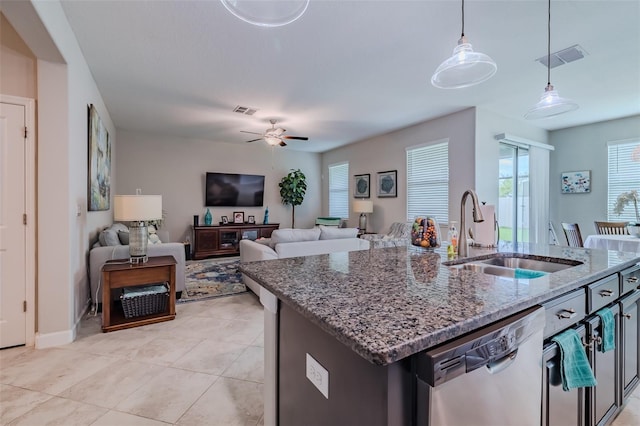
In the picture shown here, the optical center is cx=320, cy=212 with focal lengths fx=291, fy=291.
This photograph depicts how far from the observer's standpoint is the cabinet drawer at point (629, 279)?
1555 mm

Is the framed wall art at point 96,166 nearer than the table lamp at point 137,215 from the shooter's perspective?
No

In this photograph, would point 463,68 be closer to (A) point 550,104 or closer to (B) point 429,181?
(A) point 550,104

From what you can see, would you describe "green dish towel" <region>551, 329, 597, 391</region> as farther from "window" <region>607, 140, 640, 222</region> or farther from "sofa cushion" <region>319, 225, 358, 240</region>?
"window" <region>607, 140, 640, 222</region>

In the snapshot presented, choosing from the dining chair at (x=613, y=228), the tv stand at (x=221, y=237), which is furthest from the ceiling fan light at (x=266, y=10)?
the tv stand at (x=221, y=237)

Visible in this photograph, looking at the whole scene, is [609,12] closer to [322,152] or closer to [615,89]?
[615,89]

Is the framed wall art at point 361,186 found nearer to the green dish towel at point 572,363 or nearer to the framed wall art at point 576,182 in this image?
the framed wall art at point 576,182

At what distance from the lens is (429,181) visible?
514 centimetres

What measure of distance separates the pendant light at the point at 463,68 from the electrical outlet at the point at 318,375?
5.57 feet

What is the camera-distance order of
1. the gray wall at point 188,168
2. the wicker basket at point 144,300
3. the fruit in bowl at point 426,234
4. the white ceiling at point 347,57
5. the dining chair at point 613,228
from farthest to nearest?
the gray wall at point 188,168 < the dining chair at point 613,228 < the wicker basket at point 144,300 < the white ceiling at point 347,57 < the fruit in bowl at point 426,234

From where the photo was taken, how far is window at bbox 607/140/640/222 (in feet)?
14.8

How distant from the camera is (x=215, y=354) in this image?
2279mm

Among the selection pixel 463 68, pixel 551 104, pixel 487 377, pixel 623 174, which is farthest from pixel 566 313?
pixel 623 174

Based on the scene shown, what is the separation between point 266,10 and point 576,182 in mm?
6268

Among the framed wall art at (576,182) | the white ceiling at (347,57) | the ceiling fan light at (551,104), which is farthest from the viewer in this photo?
the framed wall art at (576,182)
